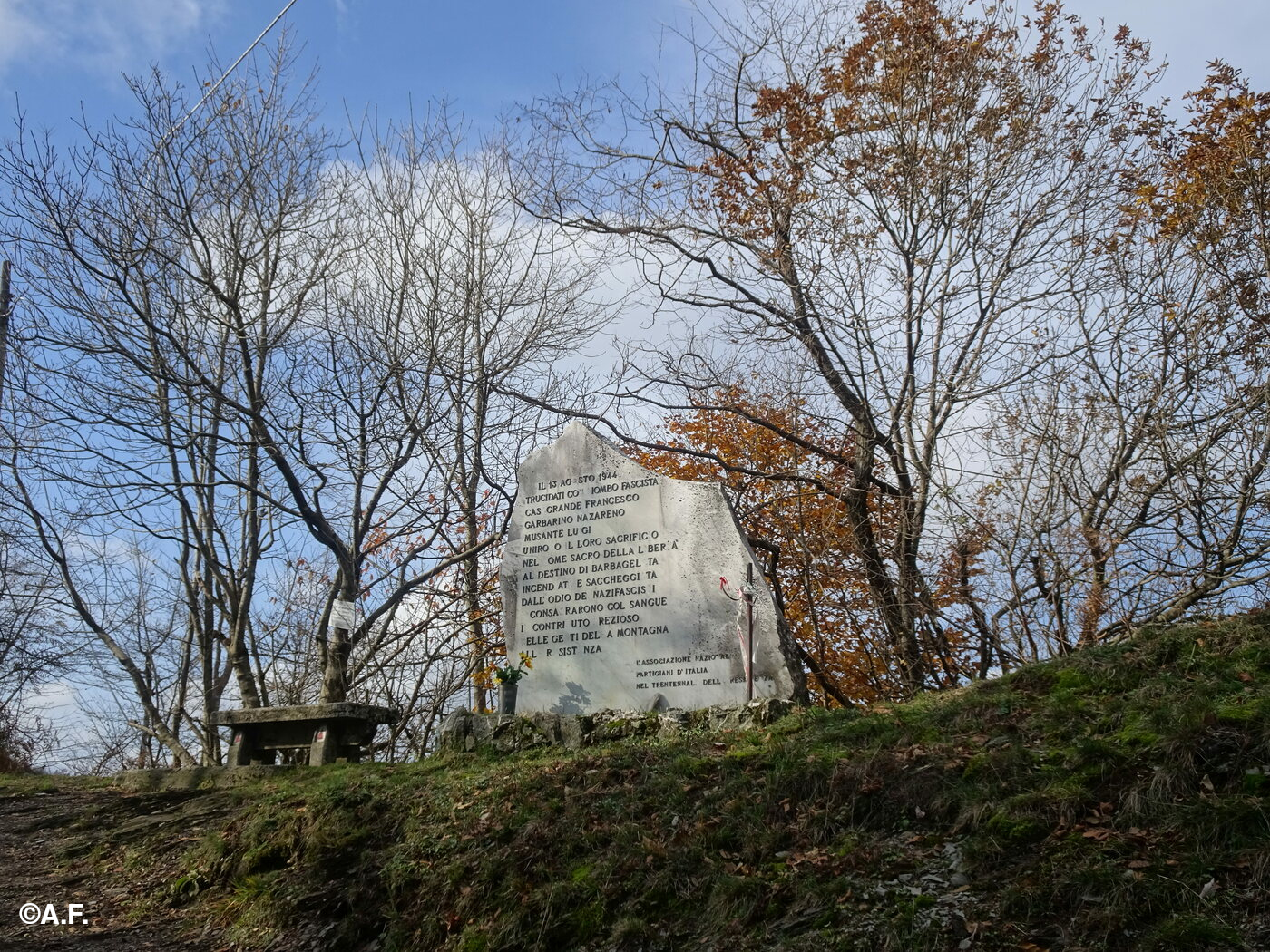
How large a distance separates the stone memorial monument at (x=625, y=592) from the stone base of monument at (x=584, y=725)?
261mm

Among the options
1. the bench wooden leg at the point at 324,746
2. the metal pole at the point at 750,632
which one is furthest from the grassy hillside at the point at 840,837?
the bench wooden leg at the point at 324,746

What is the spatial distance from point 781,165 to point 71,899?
1065 centimetres

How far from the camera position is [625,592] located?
9430 mm

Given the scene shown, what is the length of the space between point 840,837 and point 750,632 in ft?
10.6

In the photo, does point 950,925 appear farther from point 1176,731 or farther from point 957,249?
point 957,249

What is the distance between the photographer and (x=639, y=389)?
12.7 m

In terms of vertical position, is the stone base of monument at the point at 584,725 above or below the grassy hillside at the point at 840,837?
above

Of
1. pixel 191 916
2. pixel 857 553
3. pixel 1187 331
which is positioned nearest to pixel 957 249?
pixel 1187 331

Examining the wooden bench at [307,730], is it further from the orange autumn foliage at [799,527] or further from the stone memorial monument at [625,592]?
the orange autumn foliage at [799,527]

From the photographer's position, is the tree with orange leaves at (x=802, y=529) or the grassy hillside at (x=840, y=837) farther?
the tree with orange leaves at (x=802, y=529)

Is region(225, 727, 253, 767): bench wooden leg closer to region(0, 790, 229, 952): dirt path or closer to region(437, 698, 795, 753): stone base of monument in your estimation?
region(0, 790, 229, 952): dirt path

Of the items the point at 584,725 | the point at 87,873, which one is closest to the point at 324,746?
the point at 87,873

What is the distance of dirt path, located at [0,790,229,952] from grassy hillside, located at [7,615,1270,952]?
0.17 metres

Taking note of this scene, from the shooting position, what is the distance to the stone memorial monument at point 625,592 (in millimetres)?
8852
